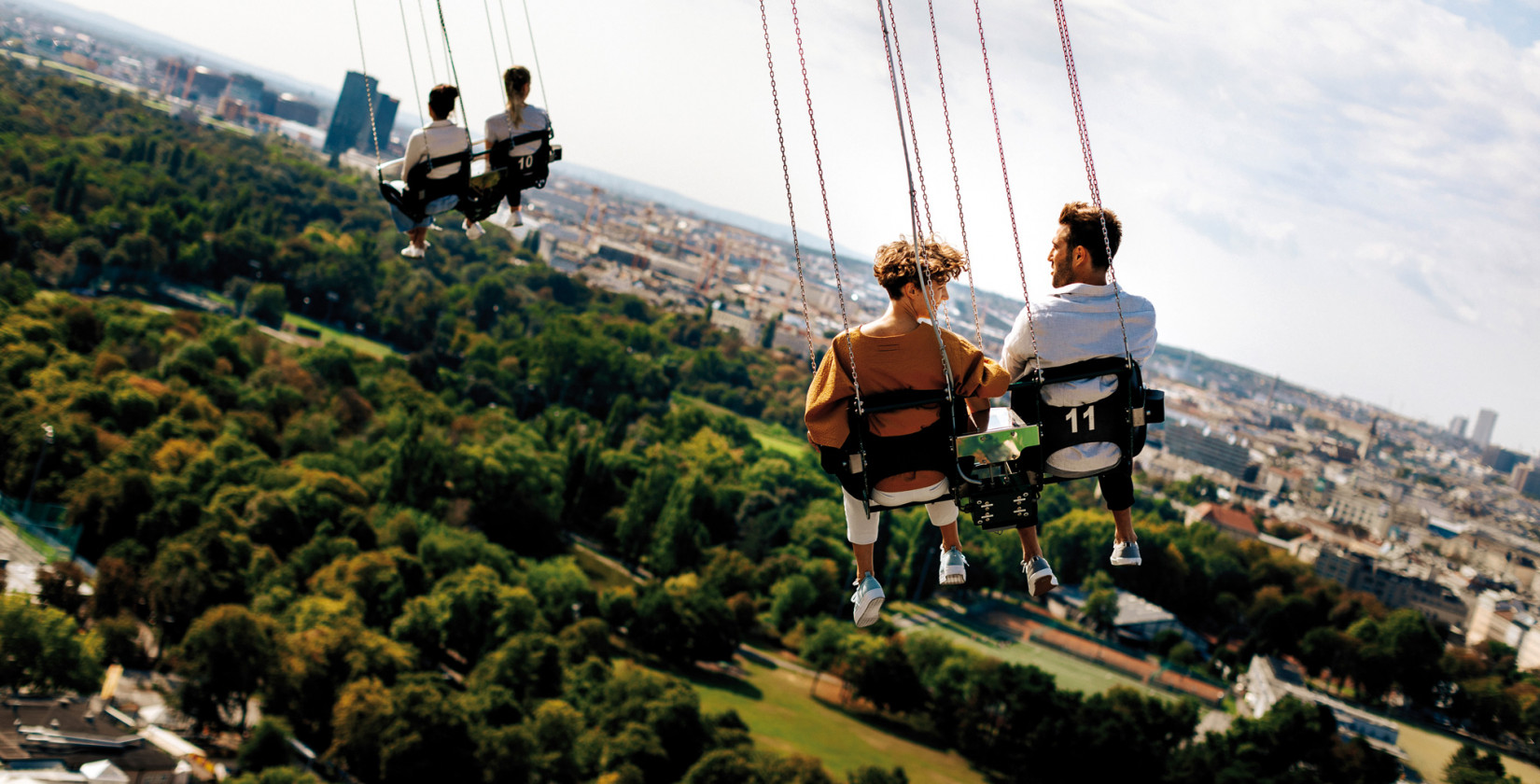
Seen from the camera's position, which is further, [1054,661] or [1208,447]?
[1208,447]

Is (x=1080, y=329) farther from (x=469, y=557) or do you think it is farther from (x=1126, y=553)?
(x=469, y=557)

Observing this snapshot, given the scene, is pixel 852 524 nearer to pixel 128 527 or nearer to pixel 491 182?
pixel 491 182

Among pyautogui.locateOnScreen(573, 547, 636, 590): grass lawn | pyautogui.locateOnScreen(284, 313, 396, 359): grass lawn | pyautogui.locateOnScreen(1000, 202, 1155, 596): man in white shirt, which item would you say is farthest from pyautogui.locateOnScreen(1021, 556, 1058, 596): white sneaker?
pyautogui.locateOnScreen(284, 313, 396, 359): grass lawn

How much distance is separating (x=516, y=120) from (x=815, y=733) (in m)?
29.0

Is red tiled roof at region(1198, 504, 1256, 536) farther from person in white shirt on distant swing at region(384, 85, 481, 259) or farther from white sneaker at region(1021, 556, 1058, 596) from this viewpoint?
white sneaker at region(1021, 556, 1058, 596)

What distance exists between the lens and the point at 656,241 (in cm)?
19725

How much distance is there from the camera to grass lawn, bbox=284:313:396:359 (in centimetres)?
7450

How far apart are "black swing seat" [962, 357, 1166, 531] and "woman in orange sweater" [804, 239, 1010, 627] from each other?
0.18 m

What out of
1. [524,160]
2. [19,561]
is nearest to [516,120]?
[524,160]

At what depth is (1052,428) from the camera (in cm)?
510

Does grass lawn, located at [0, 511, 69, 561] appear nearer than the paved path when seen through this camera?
No

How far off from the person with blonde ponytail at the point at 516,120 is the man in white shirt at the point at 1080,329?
4.13m

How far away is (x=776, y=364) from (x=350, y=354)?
51600 millimetres

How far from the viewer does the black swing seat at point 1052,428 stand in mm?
4918
